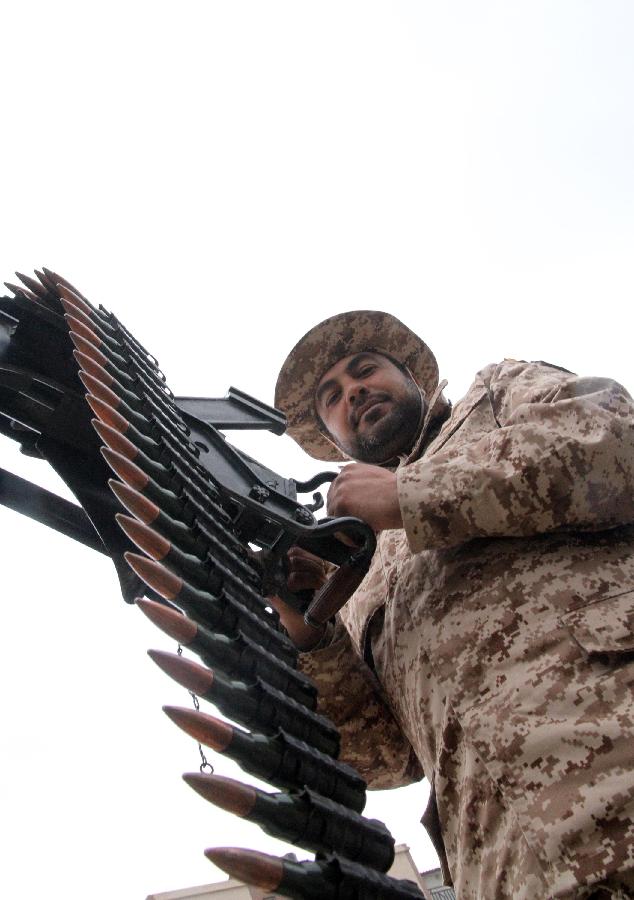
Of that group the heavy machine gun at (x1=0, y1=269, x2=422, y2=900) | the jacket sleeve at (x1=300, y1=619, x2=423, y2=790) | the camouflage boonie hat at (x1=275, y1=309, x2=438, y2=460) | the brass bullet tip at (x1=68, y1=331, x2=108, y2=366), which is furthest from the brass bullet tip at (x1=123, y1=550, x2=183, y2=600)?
the camouflage boonie hat at (x1=275, y1=309, x2=438, y2=460)

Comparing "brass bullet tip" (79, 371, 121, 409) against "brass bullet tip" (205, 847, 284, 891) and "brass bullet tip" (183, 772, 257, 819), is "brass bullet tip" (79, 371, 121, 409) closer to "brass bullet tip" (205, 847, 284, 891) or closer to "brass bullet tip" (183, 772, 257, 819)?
"brass bullet tip" (183, 772, 257, 819)

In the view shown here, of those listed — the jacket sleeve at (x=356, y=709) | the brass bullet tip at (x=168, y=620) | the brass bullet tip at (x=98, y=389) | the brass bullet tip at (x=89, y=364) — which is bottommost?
the jacket sleeve at (x=356, y=709)

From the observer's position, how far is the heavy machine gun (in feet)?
6.16

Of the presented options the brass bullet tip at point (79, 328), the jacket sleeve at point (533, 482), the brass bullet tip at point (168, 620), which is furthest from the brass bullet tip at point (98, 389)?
the jacket sleeve at point (533, 482)

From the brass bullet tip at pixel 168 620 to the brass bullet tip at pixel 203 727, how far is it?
0.77 feet

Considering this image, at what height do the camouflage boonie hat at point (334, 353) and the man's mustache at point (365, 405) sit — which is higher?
the camouflage boonie hat at point (334, 353)

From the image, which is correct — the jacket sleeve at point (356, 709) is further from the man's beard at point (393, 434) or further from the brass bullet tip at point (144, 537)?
the brass bullet tip at point (144, 537)

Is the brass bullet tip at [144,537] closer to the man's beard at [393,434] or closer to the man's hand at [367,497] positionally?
the man's hand at [367,497]

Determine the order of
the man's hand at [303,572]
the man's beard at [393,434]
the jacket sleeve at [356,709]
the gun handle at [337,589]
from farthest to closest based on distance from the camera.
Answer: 1. the man's beard at [393,434]
2. the jacket sleeve at [356,709]
3. the man's hand at [303,572]
4. the gun handle at [337,589]

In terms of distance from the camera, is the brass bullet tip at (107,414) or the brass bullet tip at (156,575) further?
the brass bullet tip at (107,414)

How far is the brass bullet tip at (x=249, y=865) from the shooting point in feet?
5.09

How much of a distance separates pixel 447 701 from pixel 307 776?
711 mm

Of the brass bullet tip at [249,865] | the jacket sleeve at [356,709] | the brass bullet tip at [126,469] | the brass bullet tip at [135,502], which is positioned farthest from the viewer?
the jacket sleeve at [356,709]

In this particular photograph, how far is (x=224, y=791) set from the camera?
1687mm
